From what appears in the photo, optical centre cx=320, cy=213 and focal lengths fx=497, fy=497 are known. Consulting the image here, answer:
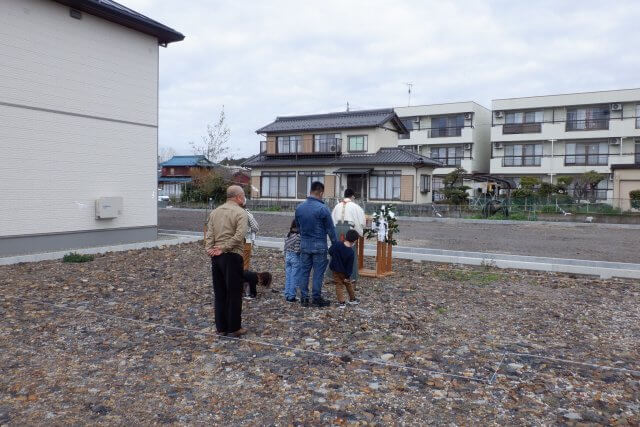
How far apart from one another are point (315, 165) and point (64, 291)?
81.6 feet

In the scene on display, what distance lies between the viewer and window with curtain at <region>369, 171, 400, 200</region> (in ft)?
Answer: 96.2

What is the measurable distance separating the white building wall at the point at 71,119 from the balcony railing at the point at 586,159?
1172 inches

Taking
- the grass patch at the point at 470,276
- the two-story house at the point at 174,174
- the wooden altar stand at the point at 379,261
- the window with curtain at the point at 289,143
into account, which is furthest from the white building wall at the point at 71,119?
the two-story house at the point at 174,174

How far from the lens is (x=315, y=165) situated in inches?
1248

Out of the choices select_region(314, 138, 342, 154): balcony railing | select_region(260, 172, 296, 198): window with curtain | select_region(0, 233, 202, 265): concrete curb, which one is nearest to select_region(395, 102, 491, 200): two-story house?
select_region(314, 138, 342, 154): balcony railing

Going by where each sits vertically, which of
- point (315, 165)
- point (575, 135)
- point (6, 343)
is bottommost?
point (6, 343)

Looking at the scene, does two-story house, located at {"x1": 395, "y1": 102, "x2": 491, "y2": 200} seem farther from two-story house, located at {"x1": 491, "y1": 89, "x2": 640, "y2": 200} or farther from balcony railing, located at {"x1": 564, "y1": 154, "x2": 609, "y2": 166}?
balcony railing, located at {"x1": 564, "y1": 154, "x2": 609, "y2": 166}

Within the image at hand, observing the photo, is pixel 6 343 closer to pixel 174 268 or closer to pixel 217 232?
pixel 217 232

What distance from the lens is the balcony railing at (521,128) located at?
3510 cm

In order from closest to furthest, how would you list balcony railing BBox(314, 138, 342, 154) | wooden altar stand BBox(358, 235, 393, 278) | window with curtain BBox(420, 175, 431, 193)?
wooden altar stand BBox(358, 235, 393, 278) < window with curtain BBox(420, 175, 431, 193) < balcony railing BBox(314, 138, 342, 154)

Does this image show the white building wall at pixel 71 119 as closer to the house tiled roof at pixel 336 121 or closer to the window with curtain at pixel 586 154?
the house tiled roof at pixel 336 121

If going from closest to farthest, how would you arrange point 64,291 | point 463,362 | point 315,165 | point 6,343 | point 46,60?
point 463,362, point 6,343, point 64,291, point 46,60, point 315,165

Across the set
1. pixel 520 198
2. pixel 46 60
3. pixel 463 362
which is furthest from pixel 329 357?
pixel 520 198

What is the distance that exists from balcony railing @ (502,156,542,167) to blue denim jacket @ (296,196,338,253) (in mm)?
33000
